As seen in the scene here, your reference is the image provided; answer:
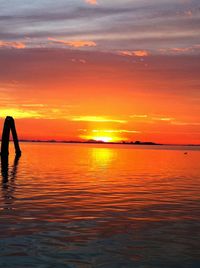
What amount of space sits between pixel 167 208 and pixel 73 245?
719 centimetres

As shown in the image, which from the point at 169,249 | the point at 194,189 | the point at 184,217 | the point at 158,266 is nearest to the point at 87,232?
the point at 169,249

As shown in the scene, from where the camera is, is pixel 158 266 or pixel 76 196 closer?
pixel 158 266

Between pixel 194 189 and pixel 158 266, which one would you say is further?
pixel 194 189

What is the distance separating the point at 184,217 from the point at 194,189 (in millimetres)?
9449

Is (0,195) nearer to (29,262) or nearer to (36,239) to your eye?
(36,239)

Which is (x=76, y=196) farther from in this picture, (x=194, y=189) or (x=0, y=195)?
(x=194, y=189)

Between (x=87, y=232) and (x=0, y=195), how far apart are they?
8934 mm

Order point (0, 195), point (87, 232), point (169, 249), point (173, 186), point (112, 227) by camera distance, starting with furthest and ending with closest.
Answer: point (173, 186) < point (0, 195) < point (112, 227) < point (87, 232) < point (169, 249)

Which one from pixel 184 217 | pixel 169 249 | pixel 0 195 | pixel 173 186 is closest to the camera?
pixel 169 249

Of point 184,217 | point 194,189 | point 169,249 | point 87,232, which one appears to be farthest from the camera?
point 194,189

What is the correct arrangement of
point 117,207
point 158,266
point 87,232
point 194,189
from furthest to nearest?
point 194,189 → point 117,207 → point 87,232 → point 158,266

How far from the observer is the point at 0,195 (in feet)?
62.3

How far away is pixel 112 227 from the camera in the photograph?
1216cm

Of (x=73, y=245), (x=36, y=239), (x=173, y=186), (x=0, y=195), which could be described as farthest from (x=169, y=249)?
(x=173, y=186)
